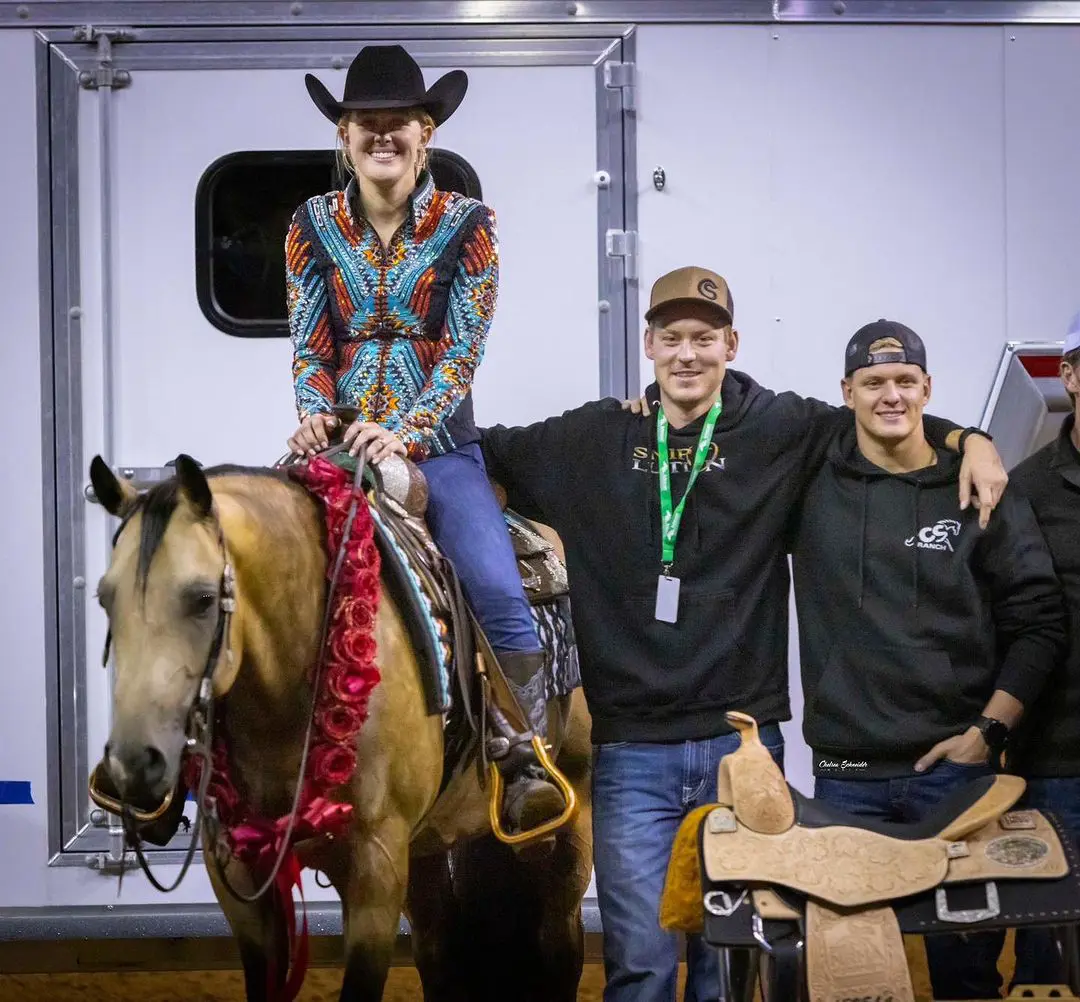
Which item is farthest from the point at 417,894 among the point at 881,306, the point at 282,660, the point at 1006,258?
the point at 1006,258

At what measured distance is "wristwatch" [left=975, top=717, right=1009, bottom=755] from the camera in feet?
9.98

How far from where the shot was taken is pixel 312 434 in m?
3.12

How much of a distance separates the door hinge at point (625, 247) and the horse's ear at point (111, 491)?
1960 millimetres

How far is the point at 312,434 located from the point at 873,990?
1.60 metres

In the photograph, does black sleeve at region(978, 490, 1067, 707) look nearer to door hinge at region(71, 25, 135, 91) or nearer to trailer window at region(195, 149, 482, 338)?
trailer window at region(195, 149, 482, 338)

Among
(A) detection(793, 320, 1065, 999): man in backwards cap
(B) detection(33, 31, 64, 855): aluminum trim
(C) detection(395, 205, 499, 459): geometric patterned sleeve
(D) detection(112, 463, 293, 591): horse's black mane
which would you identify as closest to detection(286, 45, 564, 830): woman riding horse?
(C) detection(395, 205, 499, 459): geometric patterned sleeve

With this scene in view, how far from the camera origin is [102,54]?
411cm

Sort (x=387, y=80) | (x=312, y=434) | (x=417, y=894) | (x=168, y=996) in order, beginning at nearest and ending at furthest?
1. (x=312, y=434)
2. (x=387, y=80)
3. (x=417, y=894)
4. (x=168, y=996)

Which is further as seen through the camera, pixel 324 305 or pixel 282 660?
pixel 324 305

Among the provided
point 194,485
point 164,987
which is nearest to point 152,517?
point 194,485

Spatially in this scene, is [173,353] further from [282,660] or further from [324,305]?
[282,660]

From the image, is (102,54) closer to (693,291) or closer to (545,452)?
(545,452)

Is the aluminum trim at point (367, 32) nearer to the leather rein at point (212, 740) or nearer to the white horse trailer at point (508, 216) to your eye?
the white horse trailer at point (508, 216)

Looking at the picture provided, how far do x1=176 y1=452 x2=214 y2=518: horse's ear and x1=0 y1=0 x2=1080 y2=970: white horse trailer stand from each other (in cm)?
171
